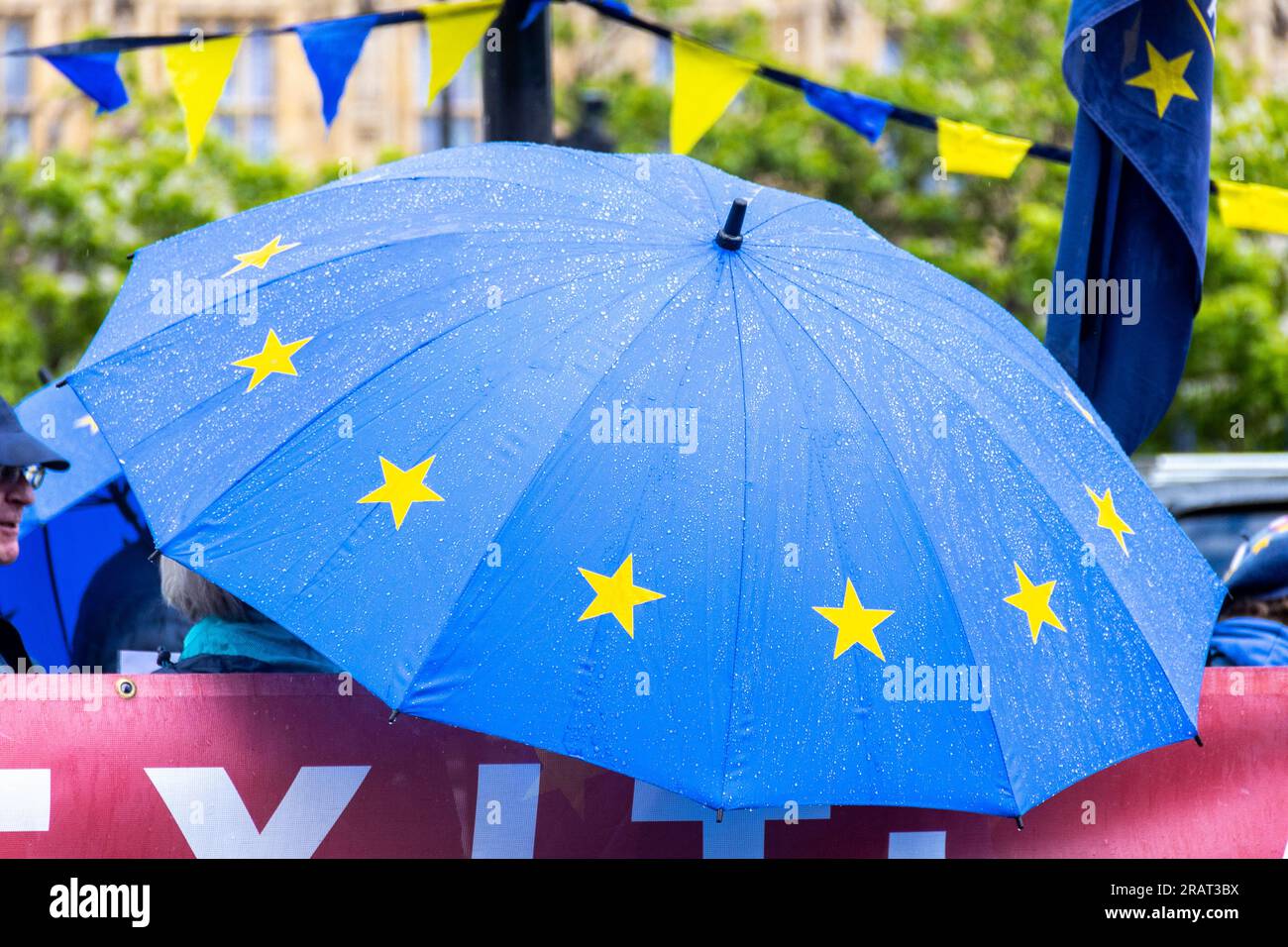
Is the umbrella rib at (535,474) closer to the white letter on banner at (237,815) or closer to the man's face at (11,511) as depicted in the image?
the white letter on banner at (237,815)

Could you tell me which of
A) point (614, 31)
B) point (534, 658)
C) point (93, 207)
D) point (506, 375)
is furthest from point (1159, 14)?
point (614, 31)

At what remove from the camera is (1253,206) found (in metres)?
5.41

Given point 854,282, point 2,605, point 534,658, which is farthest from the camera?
point 2,605

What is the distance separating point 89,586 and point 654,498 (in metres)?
2.26

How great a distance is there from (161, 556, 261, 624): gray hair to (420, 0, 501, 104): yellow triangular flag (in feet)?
7.27

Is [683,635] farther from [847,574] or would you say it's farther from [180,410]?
[180,410]

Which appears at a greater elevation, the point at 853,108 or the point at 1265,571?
the point at 853,108

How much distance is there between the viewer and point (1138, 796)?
130 inches

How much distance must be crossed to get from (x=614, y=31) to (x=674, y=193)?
22.2 m

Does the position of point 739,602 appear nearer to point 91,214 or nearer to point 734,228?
point 734,228

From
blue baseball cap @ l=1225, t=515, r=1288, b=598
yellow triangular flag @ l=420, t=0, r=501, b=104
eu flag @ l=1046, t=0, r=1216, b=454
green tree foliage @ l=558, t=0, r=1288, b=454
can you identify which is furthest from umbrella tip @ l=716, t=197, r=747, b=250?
green tree foliage @ l=558, t=0, r=1288, b=454

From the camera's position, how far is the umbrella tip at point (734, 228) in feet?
9.68

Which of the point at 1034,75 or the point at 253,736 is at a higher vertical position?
the point at 1034,75

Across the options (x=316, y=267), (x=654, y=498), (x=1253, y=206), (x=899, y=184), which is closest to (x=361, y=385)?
(x=316, y=267)
